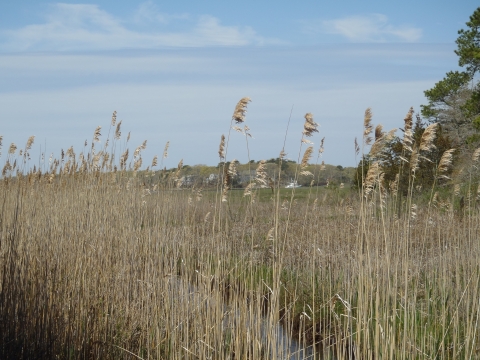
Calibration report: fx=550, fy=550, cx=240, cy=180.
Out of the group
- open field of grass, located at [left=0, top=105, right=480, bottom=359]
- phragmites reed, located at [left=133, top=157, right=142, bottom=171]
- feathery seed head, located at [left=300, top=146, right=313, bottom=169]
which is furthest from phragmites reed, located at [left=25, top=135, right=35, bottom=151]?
feathery seed head, located at [left=300, top=146, right=313, bottom=169]

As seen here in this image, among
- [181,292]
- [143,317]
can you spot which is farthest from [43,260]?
[181,292]

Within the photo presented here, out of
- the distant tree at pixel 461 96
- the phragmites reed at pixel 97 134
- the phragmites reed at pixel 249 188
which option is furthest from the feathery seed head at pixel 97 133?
the distant tree at pixel 461 96

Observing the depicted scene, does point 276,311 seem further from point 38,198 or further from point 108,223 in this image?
point 38,198

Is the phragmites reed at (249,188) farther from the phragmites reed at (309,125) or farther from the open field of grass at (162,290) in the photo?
the phragmites reed at (309,125)

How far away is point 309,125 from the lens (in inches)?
115

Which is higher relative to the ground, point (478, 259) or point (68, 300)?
point (478, 259)

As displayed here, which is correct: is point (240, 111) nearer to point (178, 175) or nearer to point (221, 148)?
point (221, 148)

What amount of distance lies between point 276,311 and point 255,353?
0.31 m

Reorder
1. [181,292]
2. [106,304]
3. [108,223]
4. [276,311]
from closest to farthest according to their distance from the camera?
1. [276,311]
2. [181,292]
3. [106,304]
4. [108,223]

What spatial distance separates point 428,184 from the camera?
12.5m

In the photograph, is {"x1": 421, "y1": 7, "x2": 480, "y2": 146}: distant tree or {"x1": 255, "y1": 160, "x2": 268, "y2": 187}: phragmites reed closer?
{"x1": 255, "y1": 160, "x2": 268, "y2": 187}: phragmites reed

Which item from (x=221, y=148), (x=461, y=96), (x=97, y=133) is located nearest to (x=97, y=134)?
(x=97, y=133)

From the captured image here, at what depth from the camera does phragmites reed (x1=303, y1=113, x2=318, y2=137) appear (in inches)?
115

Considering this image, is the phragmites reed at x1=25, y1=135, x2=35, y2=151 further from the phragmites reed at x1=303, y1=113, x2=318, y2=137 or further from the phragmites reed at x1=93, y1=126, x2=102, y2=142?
the phragmites reed at x1=303, y1=113, x2=318, y2=137
